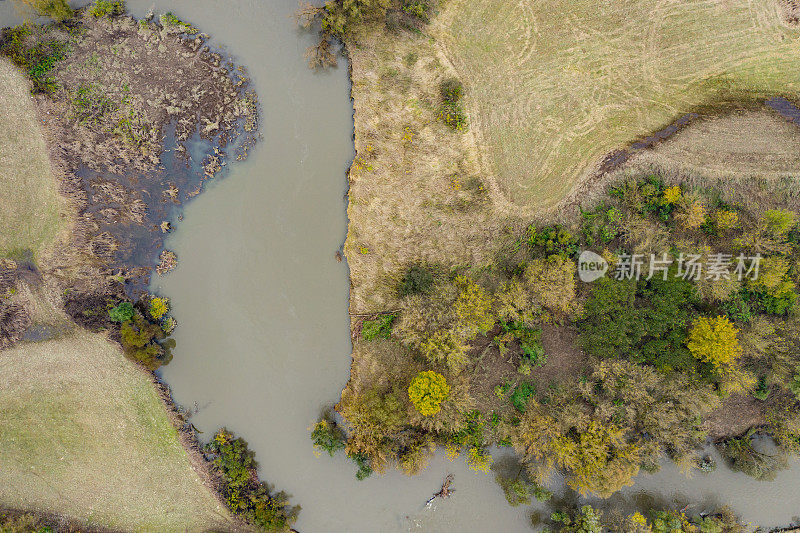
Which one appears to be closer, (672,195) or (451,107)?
(672,195)

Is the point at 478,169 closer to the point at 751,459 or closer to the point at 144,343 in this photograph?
the point at 144,343

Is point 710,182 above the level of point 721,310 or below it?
above

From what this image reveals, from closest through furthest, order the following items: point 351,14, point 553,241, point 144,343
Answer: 1. point 351,14
2. point 144,343
3. point 553,241

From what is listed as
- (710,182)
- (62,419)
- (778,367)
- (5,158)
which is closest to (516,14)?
(710,182)

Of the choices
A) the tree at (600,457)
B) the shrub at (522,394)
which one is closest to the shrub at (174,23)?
the shrub at (522,394)

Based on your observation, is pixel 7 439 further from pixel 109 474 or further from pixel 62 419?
pixel 109 474

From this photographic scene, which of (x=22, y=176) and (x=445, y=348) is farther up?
(x=22, y=176)

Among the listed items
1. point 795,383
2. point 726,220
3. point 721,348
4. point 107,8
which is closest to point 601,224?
point 726,220
